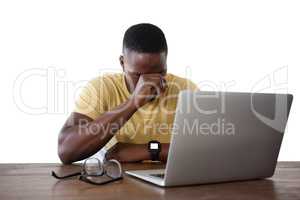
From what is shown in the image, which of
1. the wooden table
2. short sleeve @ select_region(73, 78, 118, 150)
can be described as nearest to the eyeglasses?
the wooden table

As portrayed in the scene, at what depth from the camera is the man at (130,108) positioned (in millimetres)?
1686

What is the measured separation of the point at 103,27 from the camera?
3.10 metres

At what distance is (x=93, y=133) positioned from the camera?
5.57 ft

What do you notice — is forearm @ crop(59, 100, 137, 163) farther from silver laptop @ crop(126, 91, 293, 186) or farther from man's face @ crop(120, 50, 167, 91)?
silver laptop @ crop(126, 91, 293, 186)

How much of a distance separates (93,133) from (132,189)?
668 mm

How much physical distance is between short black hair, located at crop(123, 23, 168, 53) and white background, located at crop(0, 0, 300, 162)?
1142 mm

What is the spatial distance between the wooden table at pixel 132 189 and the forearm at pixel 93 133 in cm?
37

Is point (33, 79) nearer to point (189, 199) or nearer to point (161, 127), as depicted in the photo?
point (161, 127)

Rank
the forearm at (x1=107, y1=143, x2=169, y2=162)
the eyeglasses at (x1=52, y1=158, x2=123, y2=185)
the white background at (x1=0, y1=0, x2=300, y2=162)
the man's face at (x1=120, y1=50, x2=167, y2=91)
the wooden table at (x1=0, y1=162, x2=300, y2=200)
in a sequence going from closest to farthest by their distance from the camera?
the wooden table at (x1=0, y1=162, x2=300, y2=200), the eyeglasses at (x1=52, y1=158, x2=123, y2=185), the forearm at (x1=107, y1=143, x2=169, y2=162), the man's face at (x1=120, y1=50, x2=167, y2=91), the white background at (x1=0, y1=0, x2=300, y2=162)

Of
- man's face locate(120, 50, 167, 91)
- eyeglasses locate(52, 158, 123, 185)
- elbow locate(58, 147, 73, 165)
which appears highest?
man's face locate(120, 50, 167, 91)

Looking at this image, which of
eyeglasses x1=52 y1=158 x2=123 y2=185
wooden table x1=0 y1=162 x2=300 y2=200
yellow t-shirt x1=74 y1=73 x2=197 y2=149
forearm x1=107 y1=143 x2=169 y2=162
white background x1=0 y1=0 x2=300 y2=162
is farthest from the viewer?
white background x1=0 y1=0 x2=300 y2=162

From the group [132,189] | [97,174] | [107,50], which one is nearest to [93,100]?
[97,174]

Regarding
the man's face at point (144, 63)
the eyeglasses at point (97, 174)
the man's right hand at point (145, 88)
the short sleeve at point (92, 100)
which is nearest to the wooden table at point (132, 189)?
the eyeglasses at point (97, 174)

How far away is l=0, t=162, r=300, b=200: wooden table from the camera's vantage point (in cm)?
100
